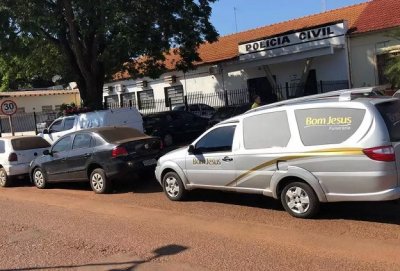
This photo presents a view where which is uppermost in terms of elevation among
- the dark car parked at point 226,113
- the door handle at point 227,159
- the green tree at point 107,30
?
the green tree at point 107,30

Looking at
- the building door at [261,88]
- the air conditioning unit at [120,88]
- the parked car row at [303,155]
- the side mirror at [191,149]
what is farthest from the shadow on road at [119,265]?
the air conditioning unit at [120,88]

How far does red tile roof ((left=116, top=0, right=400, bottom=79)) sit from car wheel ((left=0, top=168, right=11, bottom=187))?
13836 millimetres

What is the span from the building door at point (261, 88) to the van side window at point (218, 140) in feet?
55.8

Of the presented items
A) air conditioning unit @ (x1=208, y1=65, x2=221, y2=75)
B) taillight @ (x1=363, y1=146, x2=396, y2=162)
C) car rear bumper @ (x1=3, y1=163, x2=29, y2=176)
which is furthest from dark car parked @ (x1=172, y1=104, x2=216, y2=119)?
taillight @ (x1=363, y1=146, x2=396, y2=162)

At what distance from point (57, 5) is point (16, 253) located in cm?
1364

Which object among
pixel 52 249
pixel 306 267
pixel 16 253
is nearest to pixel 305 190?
pixel 306 267

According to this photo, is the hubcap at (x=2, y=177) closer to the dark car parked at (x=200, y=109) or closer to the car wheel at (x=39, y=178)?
the car wheel at (x=39, y=178)

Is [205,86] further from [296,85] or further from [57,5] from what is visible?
[57,5]

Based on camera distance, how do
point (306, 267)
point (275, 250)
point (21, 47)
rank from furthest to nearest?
point (21, 47) → point (275, 250) → point (306, 267)

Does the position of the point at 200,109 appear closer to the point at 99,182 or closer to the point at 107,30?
the point at 107,30

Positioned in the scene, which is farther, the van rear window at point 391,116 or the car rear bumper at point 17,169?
the car rear bumper at point 17,169

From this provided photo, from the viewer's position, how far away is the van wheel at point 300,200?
7797mm

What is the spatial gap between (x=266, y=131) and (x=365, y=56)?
Answer: 57.9ft

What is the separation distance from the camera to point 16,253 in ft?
24.4
